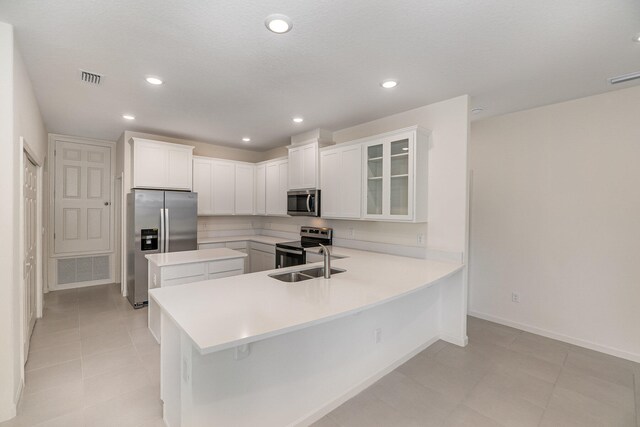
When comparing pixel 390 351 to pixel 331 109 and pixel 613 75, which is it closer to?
pixel 331 109

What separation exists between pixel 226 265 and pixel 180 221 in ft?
4.59

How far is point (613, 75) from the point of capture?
2.49 m

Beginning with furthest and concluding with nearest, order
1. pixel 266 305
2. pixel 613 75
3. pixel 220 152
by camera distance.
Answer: pixel 220 152 < pixel 613 75 < pixel 266 305

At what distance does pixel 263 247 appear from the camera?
16.4 ft

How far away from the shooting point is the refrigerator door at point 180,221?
4270 millimetres

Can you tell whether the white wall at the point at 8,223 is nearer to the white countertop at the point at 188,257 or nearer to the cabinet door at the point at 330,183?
the white countertop at the point at 188,257

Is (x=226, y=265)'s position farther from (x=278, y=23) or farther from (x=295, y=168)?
(x=278, y=23)

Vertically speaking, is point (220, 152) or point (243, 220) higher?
point (220, 152)

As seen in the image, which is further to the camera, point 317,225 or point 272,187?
point 272,187

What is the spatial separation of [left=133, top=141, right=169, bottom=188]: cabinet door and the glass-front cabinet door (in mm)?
3114

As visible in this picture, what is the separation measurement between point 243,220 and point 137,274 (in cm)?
228

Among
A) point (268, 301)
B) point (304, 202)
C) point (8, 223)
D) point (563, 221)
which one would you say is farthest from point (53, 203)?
point (563, 221)

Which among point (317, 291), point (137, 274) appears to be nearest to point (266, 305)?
point (317, 291)

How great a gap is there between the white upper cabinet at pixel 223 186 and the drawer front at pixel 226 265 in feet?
6.00
